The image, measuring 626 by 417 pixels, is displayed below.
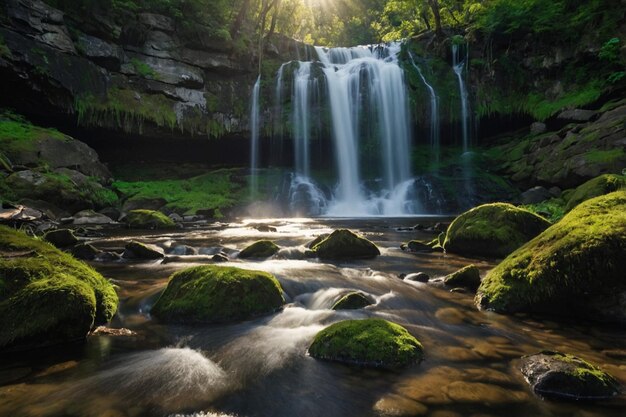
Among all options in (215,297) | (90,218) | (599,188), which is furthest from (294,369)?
(90,218)

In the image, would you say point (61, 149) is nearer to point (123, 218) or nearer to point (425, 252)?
point (123, 218)

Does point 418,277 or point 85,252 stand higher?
point 85,252

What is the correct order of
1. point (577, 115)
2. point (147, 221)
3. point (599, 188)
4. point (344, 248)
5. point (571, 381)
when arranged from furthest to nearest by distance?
point (577, 115), point (147, 221), point (599, 188), point (344, 248), point (571, 381)

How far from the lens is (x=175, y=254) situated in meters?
9.50

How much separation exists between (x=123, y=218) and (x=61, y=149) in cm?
603

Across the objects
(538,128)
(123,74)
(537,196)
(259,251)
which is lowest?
(259,251)

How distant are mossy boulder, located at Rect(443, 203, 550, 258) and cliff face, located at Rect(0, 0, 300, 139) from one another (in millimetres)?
21727

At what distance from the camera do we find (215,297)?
15.9 ft

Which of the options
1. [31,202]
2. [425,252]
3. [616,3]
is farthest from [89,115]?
[616,3]

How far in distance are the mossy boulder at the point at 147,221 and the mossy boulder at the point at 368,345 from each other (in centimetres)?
1371

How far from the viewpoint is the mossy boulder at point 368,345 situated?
3.45 meters

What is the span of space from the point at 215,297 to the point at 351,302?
188cm

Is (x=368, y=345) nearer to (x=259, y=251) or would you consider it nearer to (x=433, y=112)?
(x=259, y=251)

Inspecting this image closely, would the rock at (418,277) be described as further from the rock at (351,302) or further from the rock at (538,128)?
the rock at (538,128)
